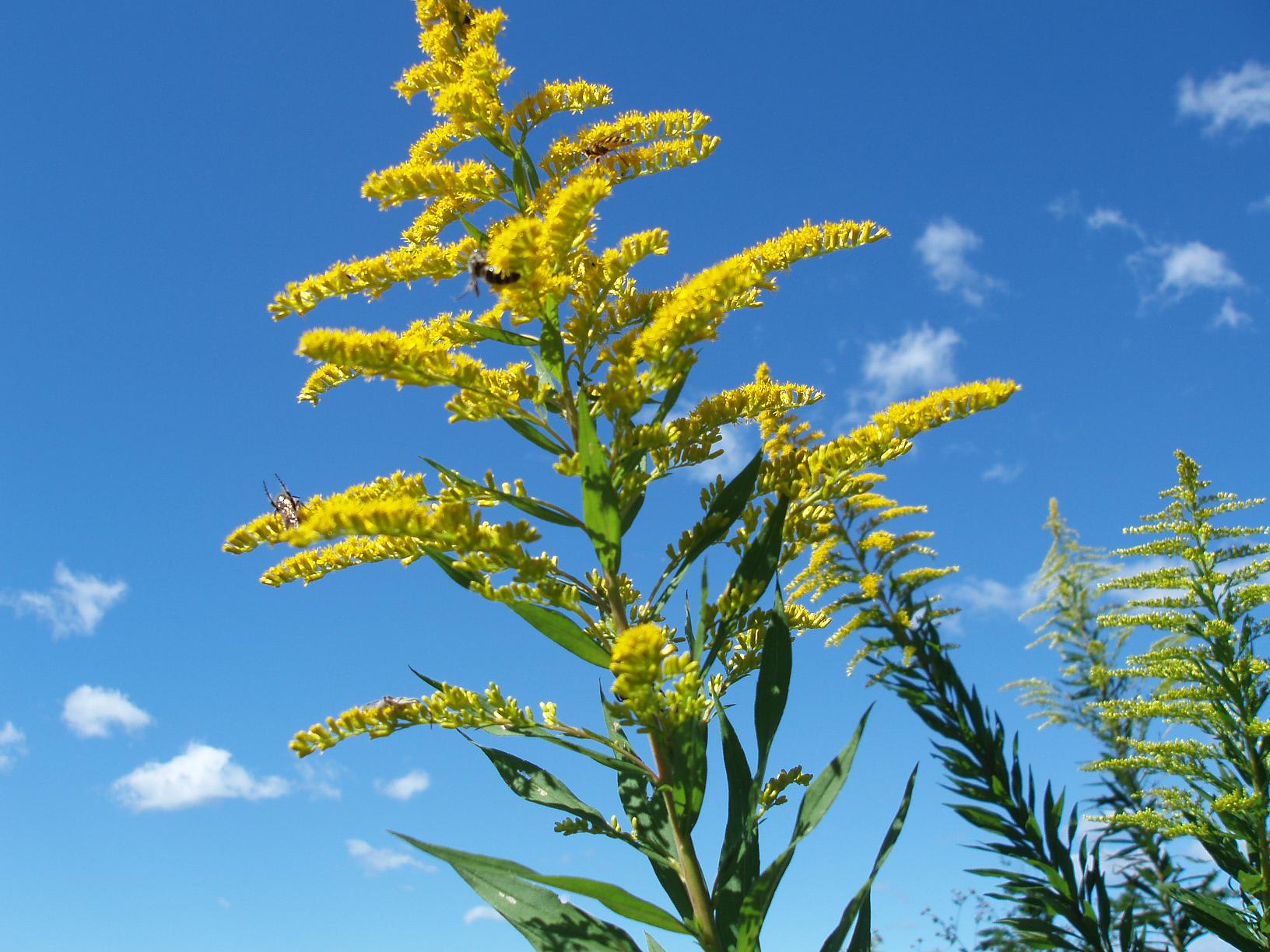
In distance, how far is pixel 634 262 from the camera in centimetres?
332

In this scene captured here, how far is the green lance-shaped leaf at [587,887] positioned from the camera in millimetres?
2369

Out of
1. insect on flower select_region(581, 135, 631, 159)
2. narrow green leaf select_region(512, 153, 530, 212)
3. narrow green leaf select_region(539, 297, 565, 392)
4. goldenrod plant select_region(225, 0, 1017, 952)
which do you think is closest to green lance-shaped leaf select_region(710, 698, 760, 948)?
goldenrod plant select_region(225, 0, 1017, 952)

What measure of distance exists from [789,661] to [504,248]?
5.62ft

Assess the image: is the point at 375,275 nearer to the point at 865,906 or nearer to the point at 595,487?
the point at 595,487

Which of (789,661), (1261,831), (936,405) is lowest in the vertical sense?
(1261,831)

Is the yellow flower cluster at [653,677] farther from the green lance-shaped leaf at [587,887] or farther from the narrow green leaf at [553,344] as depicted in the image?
the narrow green leaf at [553,344]

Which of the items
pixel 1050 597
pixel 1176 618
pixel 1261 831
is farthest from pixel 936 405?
pixel 1050 597

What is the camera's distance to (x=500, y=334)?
3404mm

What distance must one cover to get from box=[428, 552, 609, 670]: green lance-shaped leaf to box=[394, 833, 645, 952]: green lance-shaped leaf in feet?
2.17

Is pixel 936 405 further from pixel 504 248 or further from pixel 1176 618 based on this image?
pixel 1176 618

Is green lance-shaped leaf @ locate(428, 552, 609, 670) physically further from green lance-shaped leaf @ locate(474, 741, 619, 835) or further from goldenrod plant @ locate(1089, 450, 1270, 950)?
goldenrod plant @ locate(1089, 450, 1270, 950)

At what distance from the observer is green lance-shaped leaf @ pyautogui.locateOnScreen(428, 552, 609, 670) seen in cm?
277

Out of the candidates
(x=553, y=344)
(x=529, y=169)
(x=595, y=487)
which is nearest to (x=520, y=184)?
(x=529, y=169)

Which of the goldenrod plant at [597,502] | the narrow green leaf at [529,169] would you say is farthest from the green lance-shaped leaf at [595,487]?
the narrow green leaf at [529,169]
